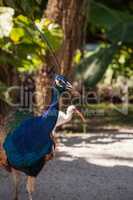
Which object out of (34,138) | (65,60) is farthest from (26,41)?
(34,138)

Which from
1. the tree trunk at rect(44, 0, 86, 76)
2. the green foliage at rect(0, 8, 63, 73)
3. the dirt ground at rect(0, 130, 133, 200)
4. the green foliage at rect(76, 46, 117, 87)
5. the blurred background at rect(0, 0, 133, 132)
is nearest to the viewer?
the dirt ground at rect(0, 130, 133, 200)

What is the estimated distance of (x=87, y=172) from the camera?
23.1 ft

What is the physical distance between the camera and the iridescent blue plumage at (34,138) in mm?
5062

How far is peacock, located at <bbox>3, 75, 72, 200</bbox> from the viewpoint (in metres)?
5.07

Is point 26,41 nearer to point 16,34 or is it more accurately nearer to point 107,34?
point 16,34

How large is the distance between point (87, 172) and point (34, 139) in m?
2.10

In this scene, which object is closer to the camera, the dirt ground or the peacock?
the peacock

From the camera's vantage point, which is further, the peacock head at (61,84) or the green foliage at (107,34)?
the green foliage at (107,34)

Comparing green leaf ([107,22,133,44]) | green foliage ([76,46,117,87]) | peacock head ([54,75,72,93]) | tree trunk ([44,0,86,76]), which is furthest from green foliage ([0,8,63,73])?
green leaf ([107,22,133,44])

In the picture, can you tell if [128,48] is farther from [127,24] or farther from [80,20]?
[80,20]

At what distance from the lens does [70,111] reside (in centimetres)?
727

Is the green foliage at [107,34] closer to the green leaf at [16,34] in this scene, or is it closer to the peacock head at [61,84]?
the green leaf at [16,34]

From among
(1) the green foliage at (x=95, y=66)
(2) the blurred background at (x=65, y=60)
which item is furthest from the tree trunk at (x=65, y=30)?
(1) the green foliage at (x=95, y=66)

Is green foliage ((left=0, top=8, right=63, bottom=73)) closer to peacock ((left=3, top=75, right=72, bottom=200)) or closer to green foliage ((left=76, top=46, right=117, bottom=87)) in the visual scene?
green foliage ((left=76, top=46, right=117, bottom=87))
